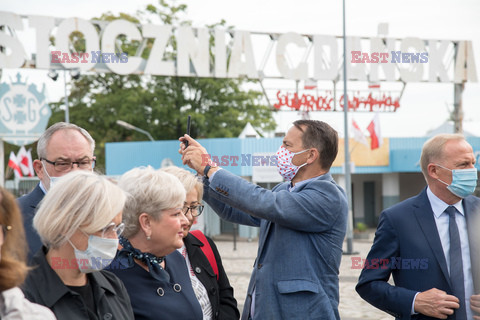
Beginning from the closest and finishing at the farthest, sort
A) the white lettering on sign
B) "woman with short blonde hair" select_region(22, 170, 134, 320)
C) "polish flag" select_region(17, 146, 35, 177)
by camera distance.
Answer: "woman with short blonde hair" select_region(22, 170, 134, 320) → the white lettering on sign → "polish flag" select_region(17, 146, 35, 177)

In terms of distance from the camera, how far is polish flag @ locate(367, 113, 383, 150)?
29266 mm

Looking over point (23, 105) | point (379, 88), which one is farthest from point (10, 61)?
point (379, 88)

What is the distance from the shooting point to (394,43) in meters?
28.4

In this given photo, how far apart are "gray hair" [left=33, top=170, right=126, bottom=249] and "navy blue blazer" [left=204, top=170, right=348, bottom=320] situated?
95 cm

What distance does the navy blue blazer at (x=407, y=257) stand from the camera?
3.72 meters

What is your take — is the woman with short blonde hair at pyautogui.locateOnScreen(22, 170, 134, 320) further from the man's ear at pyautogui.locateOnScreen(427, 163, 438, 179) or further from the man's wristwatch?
the man's ear at pyautogui.locateOnScreen(427, 163, 438, 179)

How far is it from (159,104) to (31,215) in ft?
110

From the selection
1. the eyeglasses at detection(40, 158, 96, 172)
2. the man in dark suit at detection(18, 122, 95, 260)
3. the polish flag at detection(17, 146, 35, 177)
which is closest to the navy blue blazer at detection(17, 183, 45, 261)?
the man in dark suit at detection(18, 122, 95, 260)

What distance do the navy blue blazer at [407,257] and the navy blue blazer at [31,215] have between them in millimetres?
2062

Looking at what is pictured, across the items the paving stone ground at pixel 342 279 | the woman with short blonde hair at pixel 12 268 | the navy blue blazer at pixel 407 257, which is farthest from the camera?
the paving stone ground at pixel 342 279

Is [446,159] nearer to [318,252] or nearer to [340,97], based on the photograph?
[318,252]

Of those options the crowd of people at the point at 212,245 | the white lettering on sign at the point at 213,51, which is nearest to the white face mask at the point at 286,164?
the crowd of people at the point at 212,245

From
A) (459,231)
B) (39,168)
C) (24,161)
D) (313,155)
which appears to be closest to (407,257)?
(459,231)

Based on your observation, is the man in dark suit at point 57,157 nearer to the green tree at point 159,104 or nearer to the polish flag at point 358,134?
the polish flag at point 358,134
